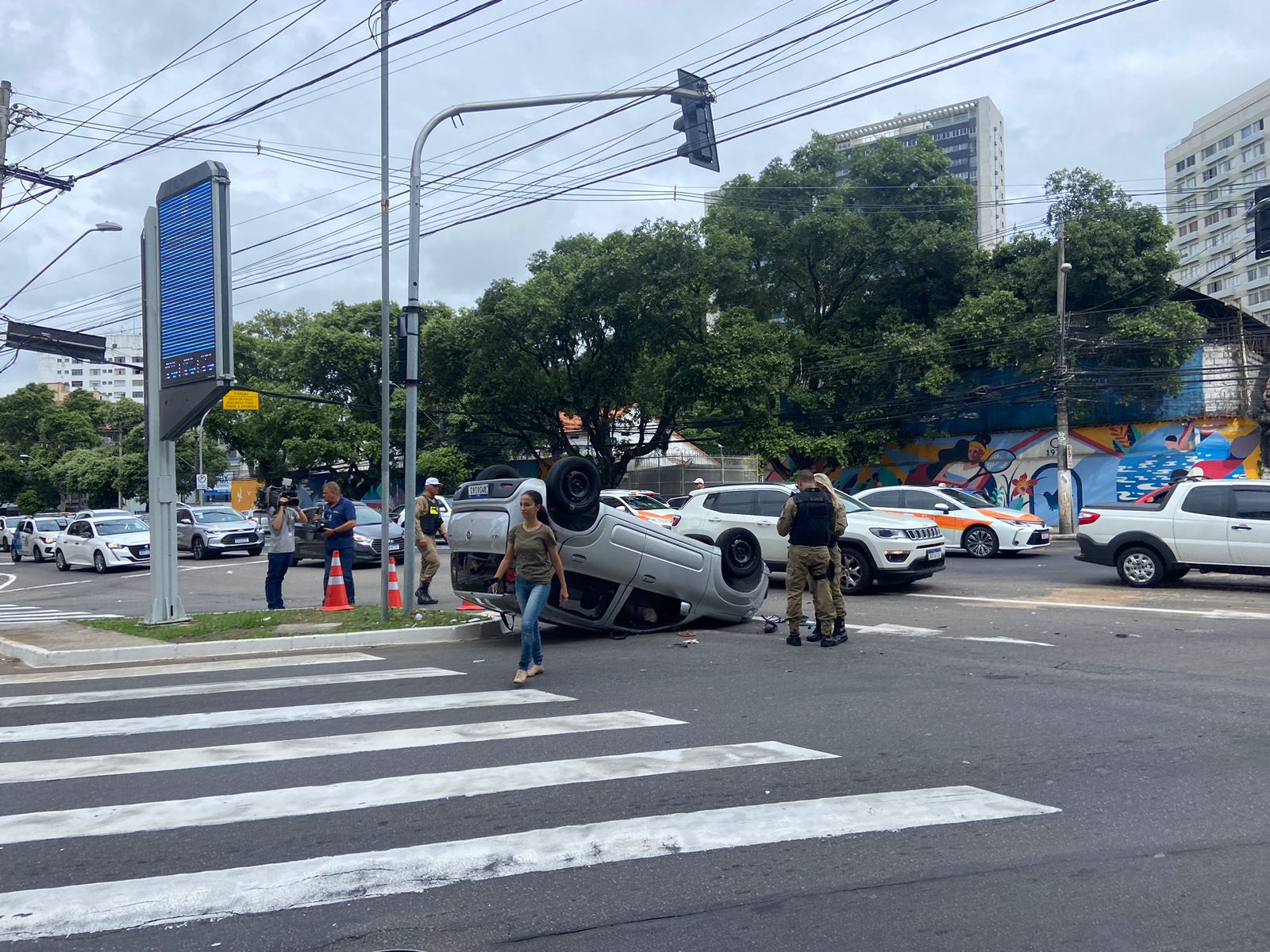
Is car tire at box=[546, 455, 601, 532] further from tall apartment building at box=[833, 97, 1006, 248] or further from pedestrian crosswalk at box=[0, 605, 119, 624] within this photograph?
tall apartment building at box=[833, 97, 1006, 248]

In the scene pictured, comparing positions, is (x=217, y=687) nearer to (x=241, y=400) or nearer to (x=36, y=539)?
(x=241, y=400)

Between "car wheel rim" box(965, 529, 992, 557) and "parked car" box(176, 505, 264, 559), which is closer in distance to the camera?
"car wheel rim" box(965, 529, 992, 557)

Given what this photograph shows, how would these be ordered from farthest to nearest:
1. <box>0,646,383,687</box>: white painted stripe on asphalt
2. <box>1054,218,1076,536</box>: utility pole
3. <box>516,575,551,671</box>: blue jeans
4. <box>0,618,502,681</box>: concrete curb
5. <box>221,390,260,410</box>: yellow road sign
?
<box>221,390,260,410</box>: yellow road sign, <box>1054,218,1076,536</box>: utility pole, <box>0,618,502,681</box>: concrete curb, <box>0,646,383,687</box>: white painted stripe on asphalt, <box>516,575,551,671</box>: blue jeans

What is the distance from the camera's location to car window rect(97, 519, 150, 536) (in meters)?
26.7

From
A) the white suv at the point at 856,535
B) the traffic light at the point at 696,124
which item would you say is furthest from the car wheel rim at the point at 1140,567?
the traffic light at the point at 696,124

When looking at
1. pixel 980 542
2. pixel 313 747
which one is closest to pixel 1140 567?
pixel 980 542

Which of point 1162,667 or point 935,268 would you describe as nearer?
point 1162,667

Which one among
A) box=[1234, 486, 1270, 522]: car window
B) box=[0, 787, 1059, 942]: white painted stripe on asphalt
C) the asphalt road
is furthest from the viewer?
box=[1234, 486, 1270, 522]: car window

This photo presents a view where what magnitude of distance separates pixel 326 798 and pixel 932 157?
3580 centimetres

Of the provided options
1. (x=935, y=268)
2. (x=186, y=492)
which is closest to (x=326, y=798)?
(x=935, y=268)

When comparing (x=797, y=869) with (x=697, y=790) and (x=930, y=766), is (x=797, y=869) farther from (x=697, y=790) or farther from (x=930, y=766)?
(x=930, y=766)

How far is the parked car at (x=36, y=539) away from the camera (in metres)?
31.4

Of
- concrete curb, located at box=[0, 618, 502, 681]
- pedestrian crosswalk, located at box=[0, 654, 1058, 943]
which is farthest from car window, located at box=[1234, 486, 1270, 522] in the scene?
pedestrian crosswalk, located at box=[0, 654, 1058, 943]

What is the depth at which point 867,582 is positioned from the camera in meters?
15.2
